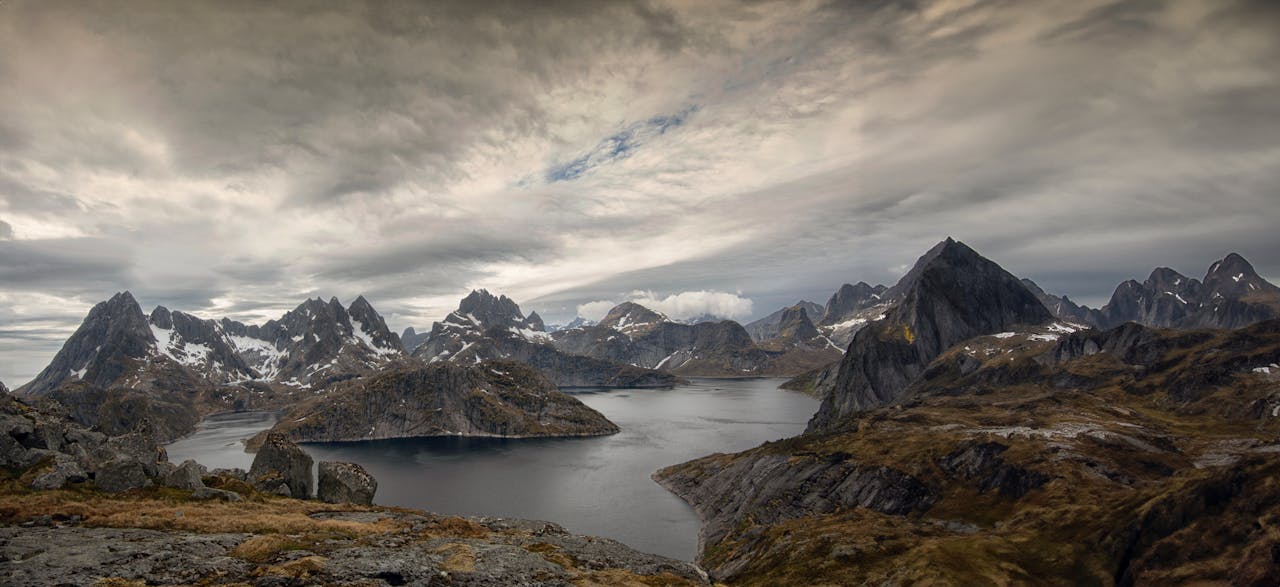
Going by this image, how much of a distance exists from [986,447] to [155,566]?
149492 millimetres

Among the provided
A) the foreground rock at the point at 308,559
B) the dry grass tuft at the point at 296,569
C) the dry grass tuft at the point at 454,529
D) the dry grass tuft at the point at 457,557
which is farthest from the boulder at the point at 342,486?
the dry grass tuft at the point at 296,569

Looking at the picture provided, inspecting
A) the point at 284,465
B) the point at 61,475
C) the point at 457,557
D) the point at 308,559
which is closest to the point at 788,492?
the point at 284,465

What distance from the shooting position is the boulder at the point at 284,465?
269 ft

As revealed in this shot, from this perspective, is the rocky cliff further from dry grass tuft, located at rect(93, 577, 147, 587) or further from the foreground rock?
dry grass tuft, located at rect(93, 577, 147, 587)

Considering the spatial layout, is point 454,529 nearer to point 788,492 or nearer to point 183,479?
point 183,479

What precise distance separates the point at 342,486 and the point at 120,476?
2426 cm

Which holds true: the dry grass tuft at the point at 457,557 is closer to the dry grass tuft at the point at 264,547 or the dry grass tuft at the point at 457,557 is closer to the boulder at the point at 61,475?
the dry grass tuft at the point at 264,547

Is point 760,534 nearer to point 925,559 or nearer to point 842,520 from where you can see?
point 842,520

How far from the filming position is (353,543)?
123 feet

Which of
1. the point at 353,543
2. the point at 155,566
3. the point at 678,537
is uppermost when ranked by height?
the point at 155,566

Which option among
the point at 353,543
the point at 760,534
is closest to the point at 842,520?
the point at 760,534

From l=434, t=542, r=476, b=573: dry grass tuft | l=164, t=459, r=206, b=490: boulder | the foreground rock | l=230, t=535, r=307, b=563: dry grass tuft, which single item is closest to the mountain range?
the foreground rock

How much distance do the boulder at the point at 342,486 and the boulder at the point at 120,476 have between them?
20.2 m

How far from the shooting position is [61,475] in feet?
177
